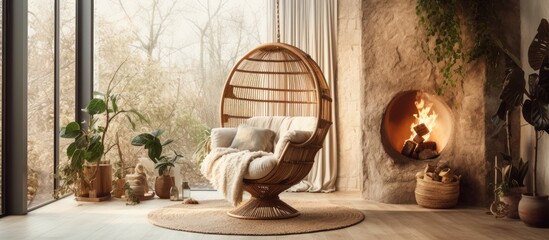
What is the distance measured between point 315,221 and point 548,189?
5.83 ft

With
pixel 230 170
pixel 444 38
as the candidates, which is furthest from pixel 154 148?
pixel 444 38

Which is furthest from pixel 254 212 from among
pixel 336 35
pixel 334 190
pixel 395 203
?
pixel 336 35

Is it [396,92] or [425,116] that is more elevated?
[396,92]

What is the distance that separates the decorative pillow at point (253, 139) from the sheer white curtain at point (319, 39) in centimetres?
144

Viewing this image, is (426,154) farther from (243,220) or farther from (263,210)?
(243,220)

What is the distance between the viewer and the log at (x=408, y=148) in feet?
17.8

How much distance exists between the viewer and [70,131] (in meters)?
5.42

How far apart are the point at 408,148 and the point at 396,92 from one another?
1.74ft

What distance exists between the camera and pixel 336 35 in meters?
6.26

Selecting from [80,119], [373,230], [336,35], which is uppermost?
[336,35]

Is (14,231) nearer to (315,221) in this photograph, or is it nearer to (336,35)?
(315,221)

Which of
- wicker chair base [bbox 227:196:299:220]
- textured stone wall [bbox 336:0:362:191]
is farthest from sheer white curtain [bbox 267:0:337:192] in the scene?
wicker chair base [bbox 227:196:299:220]

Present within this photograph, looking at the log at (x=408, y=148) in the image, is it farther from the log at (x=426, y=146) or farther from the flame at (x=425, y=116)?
the flame at (x=425, y=116)

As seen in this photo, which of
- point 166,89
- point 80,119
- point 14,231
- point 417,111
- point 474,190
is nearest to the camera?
point 14,231
